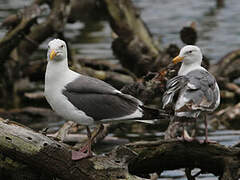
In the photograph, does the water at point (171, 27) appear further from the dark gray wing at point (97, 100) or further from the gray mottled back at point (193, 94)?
the dark gray wing at point (97, 100)

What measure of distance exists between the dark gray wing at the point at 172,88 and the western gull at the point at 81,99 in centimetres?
26

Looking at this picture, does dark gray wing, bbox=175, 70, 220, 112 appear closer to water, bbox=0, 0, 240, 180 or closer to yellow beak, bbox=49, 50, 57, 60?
yellow beak, bbox=49, 50, 57, 60

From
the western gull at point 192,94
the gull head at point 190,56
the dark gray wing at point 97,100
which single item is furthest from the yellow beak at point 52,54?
the gull head at point 190,56

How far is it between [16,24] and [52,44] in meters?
4.97

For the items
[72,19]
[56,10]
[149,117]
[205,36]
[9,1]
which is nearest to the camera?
[149,117]

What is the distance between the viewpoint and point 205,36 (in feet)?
57.3

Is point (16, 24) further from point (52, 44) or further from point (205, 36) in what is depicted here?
point (205, 36)

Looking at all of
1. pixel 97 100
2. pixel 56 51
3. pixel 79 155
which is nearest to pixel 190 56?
pixel 97 100

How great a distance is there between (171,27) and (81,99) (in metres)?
12.5

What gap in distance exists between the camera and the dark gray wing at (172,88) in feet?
20.1

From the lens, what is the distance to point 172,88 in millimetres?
6227

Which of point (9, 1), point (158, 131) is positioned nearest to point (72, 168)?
point (158, 131)

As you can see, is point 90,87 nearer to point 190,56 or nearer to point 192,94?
point 192,94

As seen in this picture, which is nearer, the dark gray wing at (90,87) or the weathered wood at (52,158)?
the weathered wood at (52,158)
